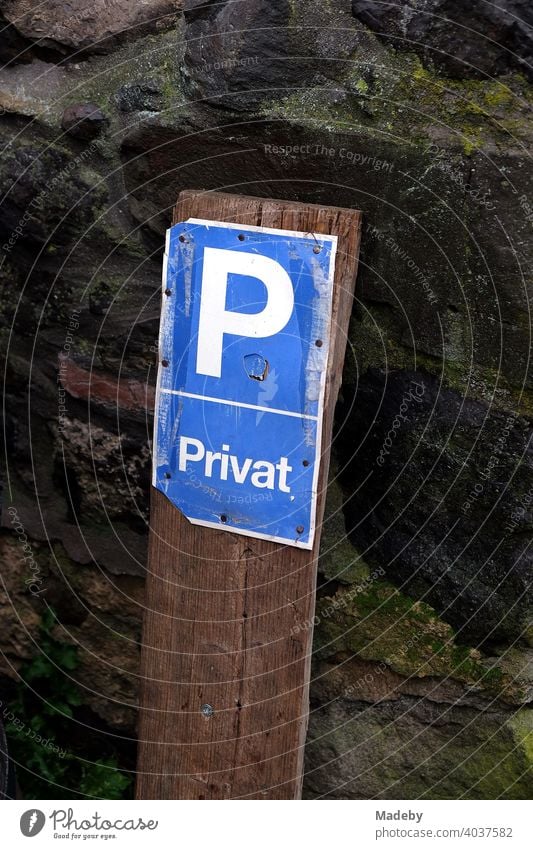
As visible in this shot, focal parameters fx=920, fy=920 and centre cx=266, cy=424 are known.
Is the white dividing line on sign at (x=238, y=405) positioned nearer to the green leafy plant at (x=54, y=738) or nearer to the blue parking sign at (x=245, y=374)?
the blue parking sign at (x=245, y=374)

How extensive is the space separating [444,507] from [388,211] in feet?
1.46

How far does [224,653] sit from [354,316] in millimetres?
552

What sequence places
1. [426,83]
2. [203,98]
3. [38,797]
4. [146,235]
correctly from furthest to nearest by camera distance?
[38,797] → [146,235] → [203,98] → [426,83]

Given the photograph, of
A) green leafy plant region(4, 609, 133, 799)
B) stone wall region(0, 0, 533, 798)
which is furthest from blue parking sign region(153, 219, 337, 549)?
green leafy plant region(4, 609, 133, 799)

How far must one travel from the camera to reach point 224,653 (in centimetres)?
142

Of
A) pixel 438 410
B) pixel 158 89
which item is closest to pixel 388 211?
pixel 438 410

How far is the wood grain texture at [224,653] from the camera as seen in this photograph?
4.45 ft

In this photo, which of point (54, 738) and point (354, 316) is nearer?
point (354, 316)

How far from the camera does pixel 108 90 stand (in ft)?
4.66

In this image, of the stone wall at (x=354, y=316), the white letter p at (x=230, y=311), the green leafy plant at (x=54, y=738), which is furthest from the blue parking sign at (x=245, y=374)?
the green leafy plant at (x=54, y=738)

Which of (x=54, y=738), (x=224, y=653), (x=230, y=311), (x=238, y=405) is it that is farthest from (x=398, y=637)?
(x=54, y=738)

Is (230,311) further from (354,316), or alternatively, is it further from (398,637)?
(398,637)

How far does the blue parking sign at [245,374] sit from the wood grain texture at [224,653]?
32 mm

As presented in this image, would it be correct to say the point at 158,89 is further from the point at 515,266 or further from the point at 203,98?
the point at 515,266
